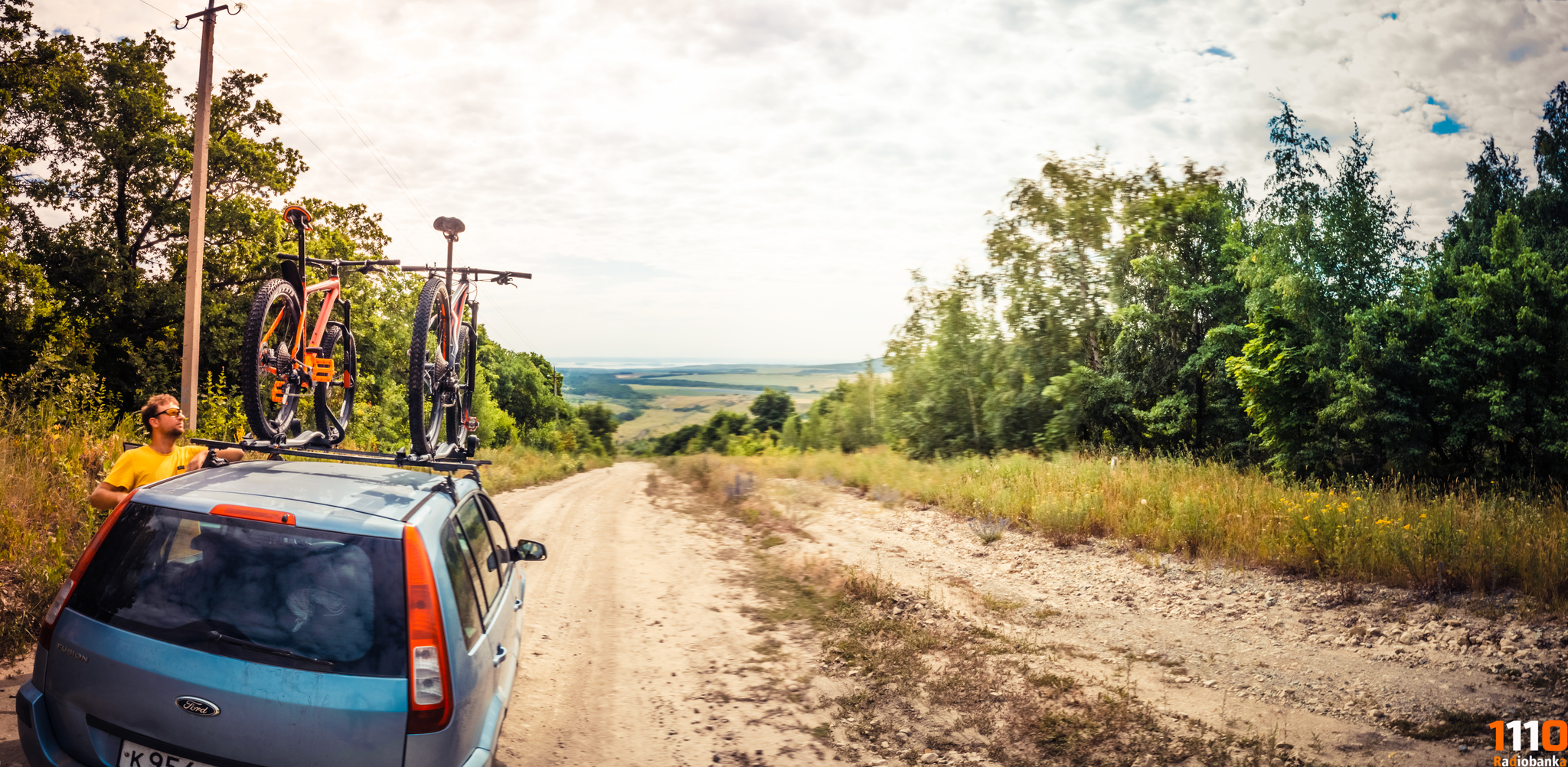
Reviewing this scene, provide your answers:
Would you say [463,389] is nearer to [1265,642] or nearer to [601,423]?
[1265,642]

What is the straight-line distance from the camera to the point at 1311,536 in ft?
28.5

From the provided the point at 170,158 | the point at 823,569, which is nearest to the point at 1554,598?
the point at 823,569

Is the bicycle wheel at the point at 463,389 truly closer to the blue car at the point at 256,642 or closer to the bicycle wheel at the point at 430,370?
the bicycle wheel at the point at 430,370

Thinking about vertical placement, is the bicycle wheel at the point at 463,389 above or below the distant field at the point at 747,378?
above

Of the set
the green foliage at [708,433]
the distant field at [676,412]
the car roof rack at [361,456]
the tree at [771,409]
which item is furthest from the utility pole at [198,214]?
the distant field at [676,412]

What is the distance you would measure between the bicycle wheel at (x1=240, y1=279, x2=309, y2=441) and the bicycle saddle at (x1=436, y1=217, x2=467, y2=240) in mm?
2066

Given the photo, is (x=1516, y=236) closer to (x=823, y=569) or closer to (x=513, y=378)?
(x=823, y=569)

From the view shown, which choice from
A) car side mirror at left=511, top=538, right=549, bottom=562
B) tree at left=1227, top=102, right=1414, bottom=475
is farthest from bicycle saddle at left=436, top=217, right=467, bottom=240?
tree at left=1227, top=102, right=1414, bottom=475

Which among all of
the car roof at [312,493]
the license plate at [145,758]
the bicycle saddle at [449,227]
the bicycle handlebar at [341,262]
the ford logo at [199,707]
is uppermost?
the bicycle saddle at [449,227]

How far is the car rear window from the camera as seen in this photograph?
8.41ft

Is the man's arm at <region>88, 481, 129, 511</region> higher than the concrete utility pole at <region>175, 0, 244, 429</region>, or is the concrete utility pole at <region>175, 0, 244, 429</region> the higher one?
the concrete utility pole at <region>175, 0, 244, 429</region>

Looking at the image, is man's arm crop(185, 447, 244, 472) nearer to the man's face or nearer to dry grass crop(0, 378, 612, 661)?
the man's face

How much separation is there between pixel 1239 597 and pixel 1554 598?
2421 millimetres

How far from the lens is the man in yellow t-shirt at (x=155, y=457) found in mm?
4664
